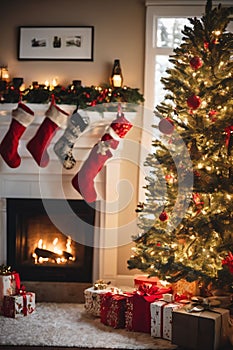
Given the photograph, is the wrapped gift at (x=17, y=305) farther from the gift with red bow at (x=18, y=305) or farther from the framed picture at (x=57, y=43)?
the framed picture at (x=57, y=43)

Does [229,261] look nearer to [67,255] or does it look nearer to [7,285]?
[67,255]

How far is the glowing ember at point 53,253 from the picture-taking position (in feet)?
16.0

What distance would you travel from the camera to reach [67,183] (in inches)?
188

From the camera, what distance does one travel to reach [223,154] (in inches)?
153

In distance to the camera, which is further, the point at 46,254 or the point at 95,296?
the point at 46,254

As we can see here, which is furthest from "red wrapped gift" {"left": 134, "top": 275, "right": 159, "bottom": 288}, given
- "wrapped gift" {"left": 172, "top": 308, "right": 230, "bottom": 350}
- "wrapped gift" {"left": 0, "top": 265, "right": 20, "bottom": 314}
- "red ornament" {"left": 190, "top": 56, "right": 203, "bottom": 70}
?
"red ornament" {"left": 190, "top": 56, "right": 203, "bottom": 70}

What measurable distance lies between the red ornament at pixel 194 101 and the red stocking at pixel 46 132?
1.19 meters

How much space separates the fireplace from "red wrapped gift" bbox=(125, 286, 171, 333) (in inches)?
35.2

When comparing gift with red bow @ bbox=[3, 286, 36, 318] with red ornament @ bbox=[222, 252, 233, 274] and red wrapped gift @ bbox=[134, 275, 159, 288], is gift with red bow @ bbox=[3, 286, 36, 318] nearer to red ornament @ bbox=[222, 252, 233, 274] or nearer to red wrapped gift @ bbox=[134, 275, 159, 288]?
red wrapped gift @ bbox=[134, 275, 159, 288]

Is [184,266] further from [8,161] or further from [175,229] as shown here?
[8,161]

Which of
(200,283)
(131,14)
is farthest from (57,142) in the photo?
(200,283)

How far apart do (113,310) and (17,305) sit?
2.50 ft

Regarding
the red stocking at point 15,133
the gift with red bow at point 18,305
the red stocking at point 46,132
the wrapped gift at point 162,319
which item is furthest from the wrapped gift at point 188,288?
the red stocking at point 15,133

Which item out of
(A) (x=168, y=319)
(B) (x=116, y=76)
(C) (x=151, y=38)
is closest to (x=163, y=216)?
(A) (x=168, y=319)
